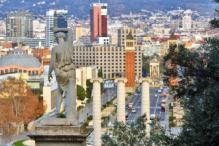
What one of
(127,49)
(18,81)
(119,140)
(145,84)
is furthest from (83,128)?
(127,49)

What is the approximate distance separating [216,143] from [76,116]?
5215mm

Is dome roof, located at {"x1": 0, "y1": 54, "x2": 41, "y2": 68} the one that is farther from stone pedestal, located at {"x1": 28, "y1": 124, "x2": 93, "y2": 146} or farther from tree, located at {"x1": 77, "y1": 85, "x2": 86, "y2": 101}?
stone pedestal, located at {"x1": 28, "y1": 124, "x2": 93, "y2": 146}

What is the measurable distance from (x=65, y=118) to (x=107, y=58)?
131 m

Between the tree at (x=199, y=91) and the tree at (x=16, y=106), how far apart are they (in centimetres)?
3060

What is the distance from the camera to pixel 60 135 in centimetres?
1348

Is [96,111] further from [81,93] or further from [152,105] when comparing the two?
[152,105]

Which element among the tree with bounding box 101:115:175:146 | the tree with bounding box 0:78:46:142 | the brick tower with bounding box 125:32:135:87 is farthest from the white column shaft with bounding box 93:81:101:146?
the brick tower with bounding box 125:32:135:87

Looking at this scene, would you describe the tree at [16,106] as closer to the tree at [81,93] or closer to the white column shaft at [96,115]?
the white column shaft at [96,115]

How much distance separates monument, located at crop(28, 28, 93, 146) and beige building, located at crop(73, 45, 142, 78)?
125078 millimetres

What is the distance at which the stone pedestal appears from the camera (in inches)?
531

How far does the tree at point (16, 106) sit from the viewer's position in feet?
167

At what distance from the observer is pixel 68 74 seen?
13977 millimetres

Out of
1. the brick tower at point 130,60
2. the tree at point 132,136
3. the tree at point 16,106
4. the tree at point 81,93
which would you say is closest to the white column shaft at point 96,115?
the tree at point 16,106

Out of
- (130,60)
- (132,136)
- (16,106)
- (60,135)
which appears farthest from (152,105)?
(60,135)
